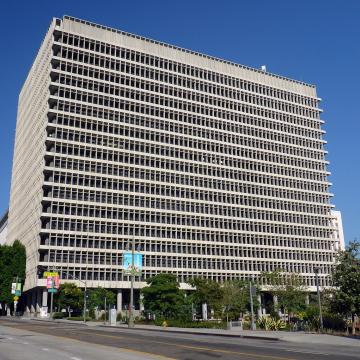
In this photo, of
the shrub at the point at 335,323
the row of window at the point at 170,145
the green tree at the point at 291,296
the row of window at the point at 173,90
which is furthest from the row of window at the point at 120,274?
the shrub at the point at 335,323

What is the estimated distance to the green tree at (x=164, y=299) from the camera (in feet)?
215

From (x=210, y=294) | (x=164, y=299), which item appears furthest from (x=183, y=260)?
(x=164, y=299)

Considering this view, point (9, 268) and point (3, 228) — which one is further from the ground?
point (3, 228)

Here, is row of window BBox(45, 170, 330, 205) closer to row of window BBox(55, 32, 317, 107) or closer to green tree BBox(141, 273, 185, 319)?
row of window BBox(55, 32, 317, 107)

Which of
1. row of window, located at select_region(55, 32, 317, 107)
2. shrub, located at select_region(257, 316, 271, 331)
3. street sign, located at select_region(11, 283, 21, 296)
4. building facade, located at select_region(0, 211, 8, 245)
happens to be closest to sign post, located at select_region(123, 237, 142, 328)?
shrub, located at select_region(257, 316, 271, 331)

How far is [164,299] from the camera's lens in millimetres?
65812

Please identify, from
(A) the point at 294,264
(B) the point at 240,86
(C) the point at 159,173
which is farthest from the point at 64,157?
(A) the point at 294,264

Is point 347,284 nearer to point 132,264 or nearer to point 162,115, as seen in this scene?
point 132,264

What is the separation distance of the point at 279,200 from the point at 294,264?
56.8 ft

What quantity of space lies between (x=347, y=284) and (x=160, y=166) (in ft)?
252

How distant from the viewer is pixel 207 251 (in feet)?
363

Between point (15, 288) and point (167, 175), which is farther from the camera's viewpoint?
point (167, 175)

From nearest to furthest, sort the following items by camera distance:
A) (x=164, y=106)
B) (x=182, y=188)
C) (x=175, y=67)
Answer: (x=182, y=188) < (x=164, y=106) < (x=175, y=67)

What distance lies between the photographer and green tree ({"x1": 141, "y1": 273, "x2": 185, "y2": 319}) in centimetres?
6550
